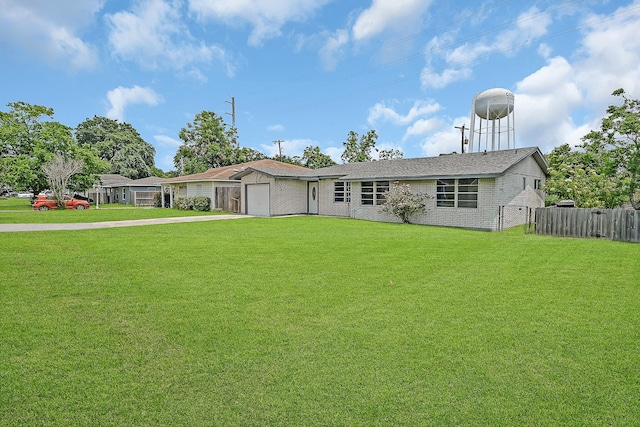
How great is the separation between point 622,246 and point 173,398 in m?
13.1

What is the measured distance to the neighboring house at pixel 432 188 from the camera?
53.7 ft

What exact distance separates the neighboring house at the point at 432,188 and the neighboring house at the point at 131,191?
1587 cm

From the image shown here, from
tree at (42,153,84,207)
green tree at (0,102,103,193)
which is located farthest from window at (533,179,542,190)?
green tree at (0,102,103,193)

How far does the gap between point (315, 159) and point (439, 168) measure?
97.3ft

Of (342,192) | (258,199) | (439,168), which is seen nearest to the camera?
(439,168)

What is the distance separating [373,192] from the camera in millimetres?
20781

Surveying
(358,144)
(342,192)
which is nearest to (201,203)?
(342,192)

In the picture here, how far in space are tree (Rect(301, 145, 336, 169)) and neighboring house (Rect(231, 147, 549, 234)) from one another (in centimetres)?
2173

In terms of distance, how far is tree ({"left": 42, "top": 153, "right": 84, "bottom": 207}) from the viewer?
93.5ft

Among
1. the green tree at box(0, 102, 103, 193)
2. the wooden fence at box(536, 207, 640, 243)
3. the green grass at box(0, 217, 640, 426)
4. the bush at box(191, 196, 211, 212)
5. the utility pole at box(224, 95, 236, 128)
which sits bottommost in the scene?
the green grass at box(0, 217, 640, 426)

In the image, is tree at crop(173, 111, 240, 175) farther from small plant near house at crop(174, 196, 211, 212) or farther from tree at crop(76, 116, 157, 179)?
small plant near house at crop(174, 196, 211, 212)

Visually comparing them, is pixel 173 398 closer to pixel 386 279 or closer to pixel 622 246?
pixel 386 279

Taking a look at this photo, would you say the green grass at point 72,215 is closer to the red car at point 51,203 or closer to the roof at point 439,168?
the red car at point 51,203

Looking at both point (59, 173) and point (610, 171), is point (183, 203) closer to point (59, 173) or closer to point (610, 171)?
point (59, 173)
